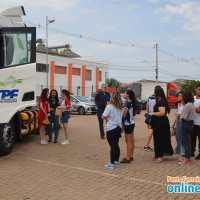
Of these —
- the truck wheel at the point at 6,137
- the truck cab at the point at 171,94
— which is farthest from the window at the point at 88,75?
the truck wheel at the point at 6,137

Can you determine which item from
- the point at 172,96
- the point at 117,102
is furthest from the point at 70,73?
the point at 117,102

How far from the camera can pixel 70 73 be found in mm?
46156

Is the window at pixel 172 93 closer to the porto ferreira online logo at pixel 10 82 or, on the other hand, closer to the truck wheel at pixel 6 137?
the truck wheel at pixel 6 137

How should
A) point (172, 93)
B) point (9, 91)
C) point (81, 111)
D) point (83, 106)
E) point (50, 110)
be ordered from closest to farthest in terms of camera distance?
point (9, 91), point (50, 110), point (83, 106), point (81, 111), point (172, 93)

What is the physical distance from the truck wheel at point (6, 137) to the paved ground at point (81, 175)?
0.21 m

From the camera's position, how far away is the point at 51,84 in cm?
4250

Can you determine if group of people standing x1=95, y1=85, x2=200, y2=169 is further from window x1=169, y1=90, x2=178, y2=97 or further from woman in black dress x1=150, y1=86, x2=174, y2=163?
window x1=169, y1=90, x2=178, y2=97

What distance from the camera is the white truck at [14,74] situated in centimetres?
697

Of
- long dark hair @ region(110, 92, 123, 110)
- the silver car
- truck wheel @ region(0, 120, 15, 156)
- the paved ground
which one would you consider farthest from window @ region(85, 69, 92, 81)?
long dark hair @ region(110, 92, 123, 110)

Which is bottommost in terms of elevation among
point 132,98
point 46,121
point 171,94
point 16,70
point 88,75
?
point 46,121

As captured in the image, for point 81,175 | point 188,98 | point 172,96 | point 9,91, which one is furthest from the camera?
point 172,96

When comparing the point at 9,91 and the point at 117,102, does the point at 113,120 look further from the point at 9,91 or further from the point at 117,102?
the point at 9,91

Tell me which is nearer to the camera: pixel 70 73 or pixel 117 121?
pixel 117 121

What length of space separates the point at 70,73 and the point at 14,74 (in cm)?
3920
